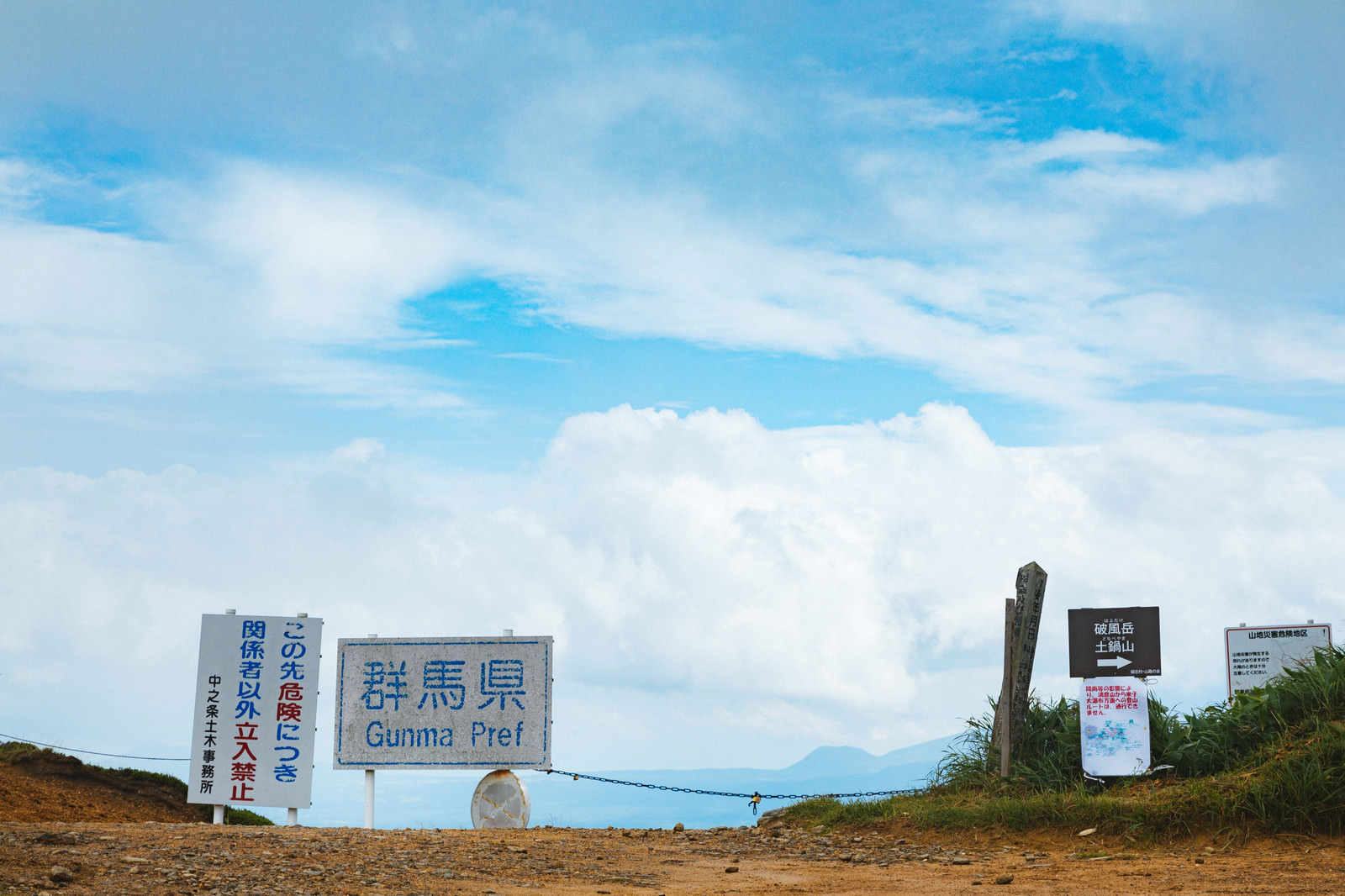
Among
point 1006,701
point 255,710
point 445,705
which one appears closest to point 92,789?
point 255,710

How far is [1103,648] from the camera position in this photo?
447 inches

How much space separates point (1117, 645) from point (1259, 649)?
7642 millimetres

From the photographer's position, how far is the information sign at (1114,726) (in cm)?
1093

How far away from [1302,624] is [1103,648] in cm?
773

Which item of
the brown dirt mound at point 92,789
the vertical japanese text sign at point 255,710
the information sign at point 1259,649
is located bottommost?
the brown dirt mound at point 92,789

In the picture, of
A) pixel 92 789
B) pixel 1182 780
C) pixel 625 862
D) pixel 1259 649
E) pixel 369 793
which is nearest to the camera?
pixel 625 862

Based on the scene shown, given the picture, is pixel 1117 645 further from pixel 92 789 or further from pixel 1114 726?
pixel 92 789

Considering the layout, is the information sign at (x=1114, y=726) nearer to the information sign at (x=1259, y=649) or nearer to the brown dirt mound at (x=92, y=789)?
the information sign at (x=1259, y=649)

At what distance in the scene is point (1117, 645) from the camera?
1133 cm

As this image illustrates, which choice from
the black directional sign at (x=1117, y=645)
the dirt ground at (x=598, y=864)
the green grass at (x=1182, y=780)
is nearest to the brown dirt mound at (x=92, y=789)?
the dirt ground at (x=598, y=864)

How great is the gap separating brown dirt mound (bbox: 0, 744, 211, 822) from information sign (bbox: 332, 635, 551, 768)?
3311 millimetres

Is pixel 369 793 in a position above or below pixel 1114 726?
below

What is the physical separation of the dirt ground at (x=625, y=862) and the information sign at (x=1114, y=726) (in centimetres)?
115

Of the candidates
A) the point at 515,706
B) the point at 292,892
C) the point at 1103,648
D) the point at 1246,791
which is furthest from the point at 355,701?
the point at 1246,791
